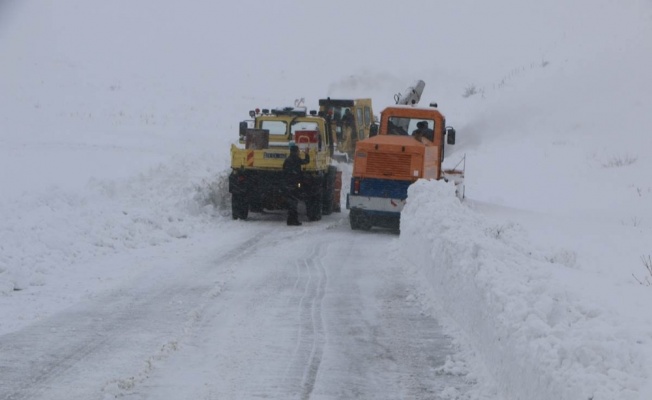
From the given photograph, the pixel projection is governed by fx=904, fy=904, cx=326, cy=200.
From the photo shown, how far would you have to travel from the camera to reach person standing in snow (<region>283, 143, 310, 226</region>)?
60.8 ft

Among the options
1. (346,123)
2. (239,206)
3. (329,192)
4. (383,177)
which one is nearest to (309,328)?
(383,177)

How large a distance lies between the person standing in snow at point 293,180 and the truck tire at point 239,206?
0.93m

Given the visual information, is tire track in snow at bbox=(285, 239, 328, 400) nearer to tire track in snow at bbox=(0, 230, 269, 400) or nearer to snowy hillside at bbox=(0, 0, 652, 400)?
tire track in snow at bbox=(0, 230, 269, 400)

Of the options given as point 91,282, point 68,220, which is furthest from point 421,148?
point 91,282

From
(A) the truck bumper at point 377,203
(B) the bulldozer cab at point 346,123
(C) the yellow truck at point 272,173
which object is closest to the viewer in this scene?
(A) the truck bumper at point 377,203

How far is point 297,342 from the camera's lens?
8406mm

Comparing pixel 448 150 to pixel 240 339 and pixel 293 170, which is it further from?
pixel 240 339

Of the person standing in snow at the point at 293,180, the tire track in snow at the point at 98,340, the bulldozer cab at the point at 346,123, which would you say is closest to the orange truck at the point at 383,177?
the person standing in snow at the point at 293,180

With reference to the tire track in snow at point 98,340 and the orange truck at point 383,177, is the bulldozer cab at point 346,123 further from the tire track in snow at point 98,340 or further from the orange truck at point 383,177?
the tire track in snow at point 98,340

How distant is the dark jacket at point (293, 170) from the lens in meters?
18.6

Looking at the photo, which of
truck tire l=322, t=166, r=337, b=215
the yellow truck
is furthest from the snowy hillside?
truck tire l=322, t=166, r=337, b=215

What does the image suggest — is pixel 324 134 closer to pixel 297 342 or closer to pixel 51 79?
pixel 297 342

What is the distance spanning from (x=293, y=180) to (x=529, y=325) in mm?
12755

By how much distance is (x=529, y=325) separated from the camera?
20.5 feet
